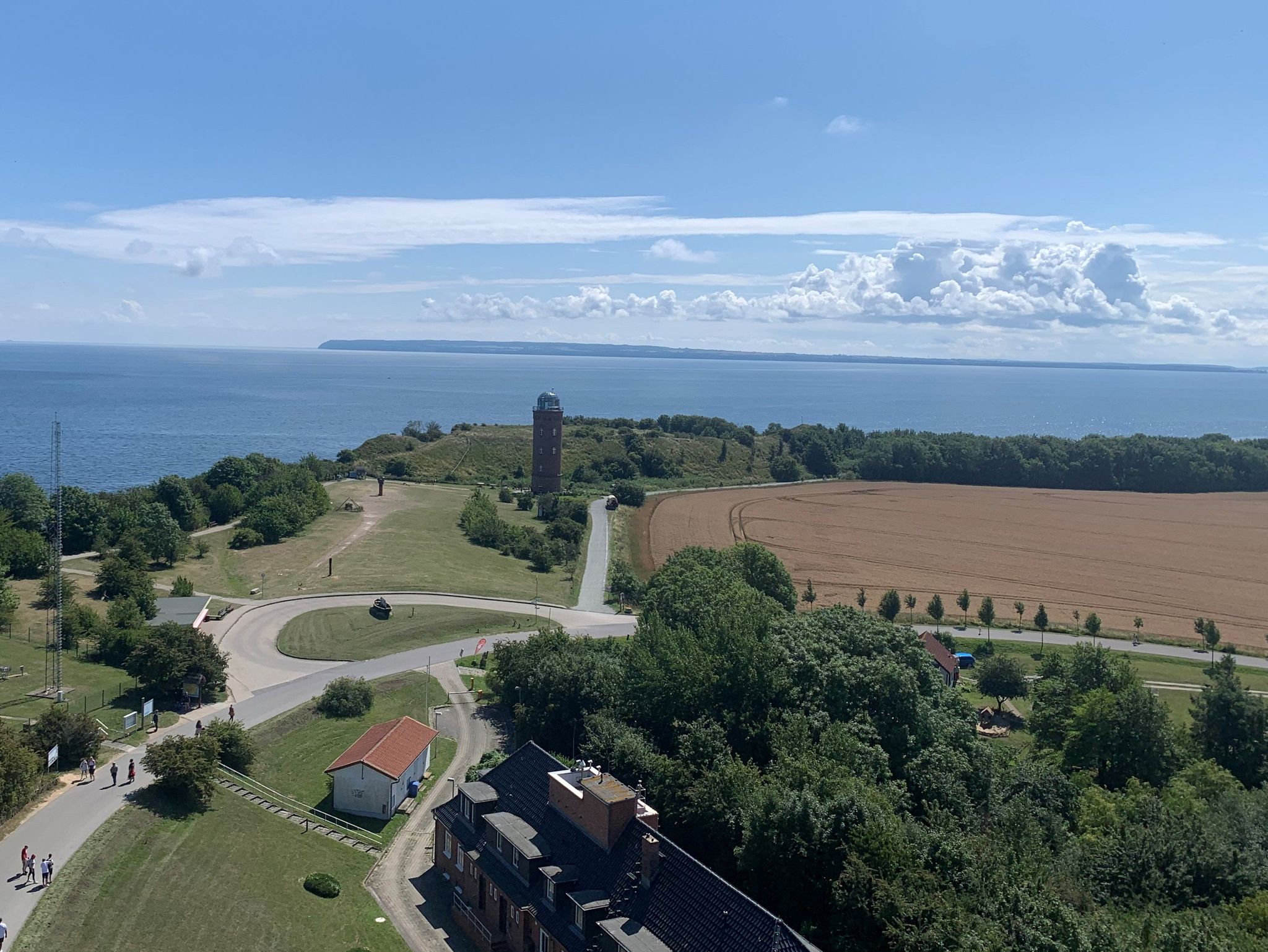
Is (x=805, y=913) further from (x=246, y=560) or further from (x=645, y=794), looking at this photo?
(x=246, y=560)

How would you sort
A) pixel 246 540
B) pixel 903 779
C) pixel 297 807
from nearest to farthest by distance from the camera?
1. pixel 903 779
2. pixel 297 807
3. pixel 246 540

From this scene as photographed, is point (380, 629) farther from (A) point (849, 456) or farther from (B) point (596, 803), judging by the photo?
(A) point (849, 456)

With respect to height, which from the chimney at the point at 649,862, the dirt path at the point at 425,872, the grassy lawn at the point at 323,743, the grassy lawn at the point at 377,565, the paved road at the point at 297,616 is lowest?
the dirt path at the point at 425,872

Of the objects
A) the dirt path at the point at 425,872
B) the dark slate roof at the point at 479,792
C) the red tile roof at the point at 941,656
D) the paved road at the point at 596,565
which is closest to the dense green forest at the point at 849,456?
the paved road at the point at 596,565

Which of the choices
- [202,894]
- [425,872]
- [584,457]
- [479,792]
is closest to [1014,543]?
[584,457]

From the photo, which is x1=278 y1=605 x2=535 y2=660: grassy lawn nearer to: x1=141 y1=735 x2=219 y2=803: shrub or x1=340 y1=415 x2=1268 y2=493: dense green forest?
x1=141 y1=735 x2=219 y2=803: shrub

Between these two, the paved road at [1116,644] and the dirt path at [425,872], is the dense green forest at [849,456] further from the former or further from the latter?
the dirt path at [425,872]
